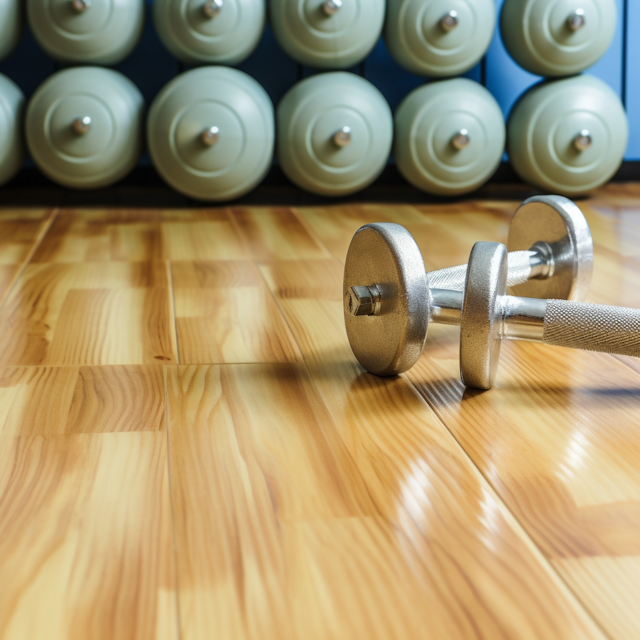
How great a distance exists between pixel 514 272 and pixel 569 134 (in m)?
1.24

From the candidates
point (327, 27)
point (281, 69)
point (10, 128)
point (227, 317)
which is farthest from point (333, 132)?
point (227, 317)

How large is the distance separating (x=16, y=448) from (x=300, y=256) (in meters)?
0.88

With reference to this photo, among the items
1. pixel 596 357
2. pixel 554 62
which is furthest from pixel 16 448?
pixel 554 62

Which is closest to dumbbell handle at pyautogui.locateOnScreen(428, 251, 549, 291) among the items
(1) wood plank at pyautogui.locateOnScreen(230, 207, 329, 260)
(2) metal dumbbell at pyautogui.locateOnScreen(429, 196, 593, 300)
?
(2) metal dumbbell at pyautogui.locateOnScreen(429, 196, 593, 300)

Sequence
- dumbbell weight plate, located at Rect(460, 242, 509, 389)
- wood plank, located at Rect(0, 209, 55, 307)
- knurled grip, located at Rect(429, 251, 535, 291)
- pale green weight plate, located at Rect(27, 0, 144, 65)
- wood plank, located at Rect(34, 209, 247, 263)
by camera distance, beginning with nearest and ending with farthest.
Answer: dumbbell weight plate, located at Rect(460, 242, 509, 389), knurled grip, located at Rect(429, 251, 535, 291), wood plank, located at Rect(0, 209, 55, 307), wood plank, located at Rect(34, 209, 247, 263), pale green weight plate, located at Rect(27, 0, 144, 65)

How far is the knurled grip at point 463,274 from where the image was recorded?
87 centimetres

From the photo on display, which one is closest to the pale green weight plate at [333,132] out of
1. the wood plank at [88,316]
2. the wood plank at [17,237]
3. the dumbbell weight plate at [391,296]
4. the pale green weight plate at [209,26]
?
the pale green weight plate at [209,26]

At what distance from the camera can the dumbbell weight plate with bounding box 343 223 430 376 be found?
725mm

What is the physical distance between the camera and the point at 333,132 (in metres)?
1.95

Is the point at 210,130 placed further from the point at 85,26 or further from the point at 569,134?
the point at 569,134

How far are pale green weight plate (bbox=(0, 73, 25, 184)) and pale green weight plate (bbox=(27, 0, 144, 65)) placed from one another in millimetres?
137

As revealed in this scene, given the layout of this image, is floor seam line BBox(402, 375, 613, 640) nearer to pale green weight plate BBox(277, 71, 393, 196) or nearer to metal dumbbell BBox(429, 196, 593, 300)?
metal dumbbell BBox(429, 196, 593, 300)

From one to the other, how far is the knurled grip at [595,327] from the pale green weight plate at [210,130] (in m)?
1.31

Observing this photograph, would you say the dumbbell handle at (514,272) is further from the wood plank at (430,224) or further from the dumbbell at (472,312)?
the wood plank at (430,224)
